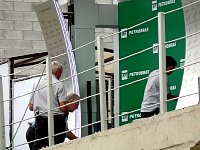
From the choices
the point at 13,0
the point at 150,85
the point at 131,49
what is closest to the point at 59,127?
the point at 150,85

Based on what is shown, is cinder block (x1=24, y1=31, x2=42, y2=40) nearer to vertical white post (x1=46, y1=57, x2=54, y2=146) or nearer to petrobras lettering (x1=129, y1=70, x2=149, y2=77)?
petrobras lettering (x1=129, y1=70, x2=149, y2=77)

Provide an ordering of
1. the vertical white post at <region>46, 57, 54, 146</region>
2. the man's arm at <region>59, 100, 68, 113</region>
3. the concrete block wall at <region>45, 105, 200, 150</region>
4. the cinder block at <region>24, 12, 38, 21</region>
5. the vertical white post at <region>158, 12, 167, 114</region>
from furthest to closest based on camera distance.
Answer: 1. the cinder block at <region>24, 12, 38, 21</region>
2. the man's arm at <region>59, 100, 68, 113</region>
3. the vertical white post at <region>46, 57, 54, 146</region>
4. the vertical white post at <region>158, 12, 167, 114</region>
5. the concrete block wall at <region>45, 105, 200, 150</region>

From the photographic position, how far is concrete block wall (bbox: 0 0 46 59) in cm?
1955

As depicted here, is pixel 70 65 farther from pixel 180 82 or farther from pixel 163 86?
pixel 163 86

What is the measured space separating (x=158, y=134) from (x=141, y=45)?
16.8 feet

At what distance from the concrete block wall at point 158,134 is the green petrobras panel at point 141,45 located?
339 cm

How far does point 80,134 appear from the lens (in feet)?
39.8

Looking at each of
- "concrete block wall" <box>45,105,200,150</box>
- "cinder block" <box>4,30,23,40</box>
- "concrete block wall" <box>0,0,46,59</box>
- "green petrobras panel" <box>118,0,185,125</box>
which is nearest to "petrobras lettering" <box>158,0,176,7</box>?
"green petrobras panel" <box>118,0,185,125</box>

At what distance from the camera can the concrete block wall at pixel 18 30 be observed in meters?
19.5

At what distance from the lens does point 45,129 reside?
10.4 metres

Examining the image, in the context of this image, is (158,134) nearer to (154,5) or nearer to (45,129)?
(45,129)

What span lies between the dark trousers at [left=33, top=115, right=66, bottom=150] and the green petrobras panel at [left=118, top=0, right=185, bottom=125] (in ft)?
5.71

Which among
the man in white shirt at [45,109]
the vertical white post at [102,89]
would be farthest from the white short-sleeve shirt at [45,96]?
the vertical white post at [102,89]

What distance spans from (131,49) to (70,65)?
3.03 feet
